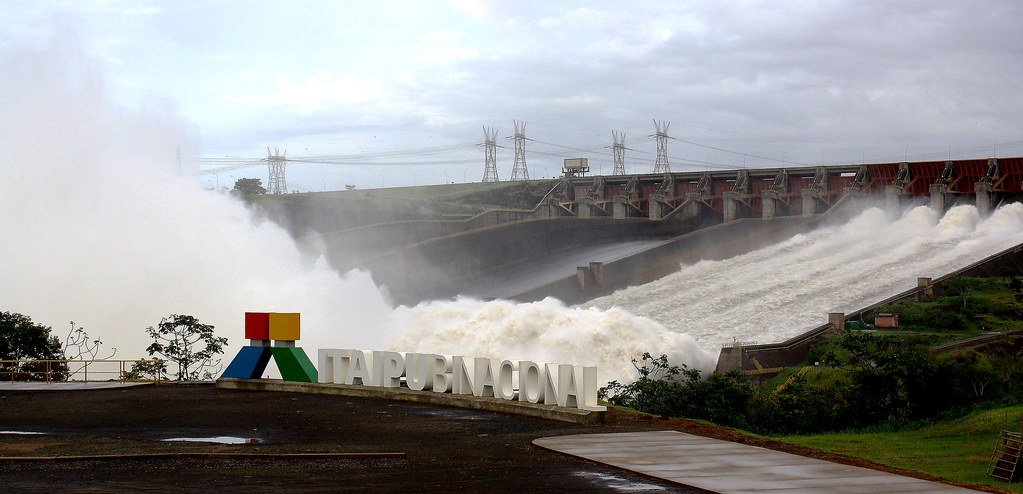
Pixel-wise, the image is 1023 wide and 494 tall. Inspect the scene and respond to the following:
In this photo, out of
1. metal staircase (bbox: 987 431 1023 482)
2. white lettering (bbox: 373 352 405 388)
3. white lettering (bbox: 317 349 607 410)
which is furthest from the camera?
white lettering (bbox: 373 352 405 388)

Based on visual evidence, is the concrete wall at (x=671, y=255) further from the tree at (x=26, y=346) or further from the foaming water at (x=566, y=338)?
the tree at (x=26, y=346)

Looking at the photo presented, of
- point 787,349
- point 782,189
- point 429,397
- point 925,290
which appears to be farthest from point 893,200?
point 429,397

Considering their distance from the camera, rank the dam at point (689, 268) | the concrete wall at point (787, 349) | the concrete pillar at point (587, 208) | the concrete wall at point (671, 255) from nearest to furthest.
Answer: the concrete wall at point (787, 349) < the dam at point (689, 268) < the concrete wall at point (671, 255) < the concrete pillar at point (587, 208)

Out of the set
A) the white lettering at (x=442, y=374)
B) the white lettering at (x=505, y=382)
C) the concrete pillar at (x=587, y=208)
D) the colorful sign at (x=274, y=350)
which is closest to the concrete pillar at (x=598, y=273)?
the concrete pillar at (x=587, y=208)

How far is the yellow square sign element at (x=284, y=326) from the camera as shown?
3209 cm

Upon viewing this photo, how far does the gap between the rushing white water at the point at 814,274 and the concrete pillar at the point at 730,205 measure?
6331 millimetres

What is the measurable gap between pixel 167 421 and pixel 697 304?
5077cm

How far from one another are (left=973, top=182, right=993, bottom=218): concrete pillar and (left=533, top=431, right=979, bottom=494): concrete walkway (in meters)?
65.7

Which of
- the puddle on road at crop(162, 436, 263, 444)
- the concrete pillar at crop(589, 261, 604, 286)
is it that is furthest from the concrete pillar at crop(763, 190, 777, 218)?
the puddle on road at crop(162, 436, 263, 444)

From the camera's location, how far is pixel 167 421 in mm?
25562

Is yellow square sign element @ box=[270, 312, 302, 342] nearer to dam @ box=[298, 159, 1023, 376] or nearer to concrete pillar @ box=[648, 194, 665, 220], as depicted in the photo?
dam @ box=[298, 159, 1023, 376]

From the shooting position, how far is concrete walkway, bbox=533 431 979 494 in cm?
1584

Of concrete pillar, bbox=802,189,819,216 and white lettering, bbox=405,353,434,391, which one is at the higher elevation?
concrete pillar, bbox=802,189,819,216

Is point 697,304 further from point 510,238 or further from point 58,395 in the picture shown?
point 58,395
